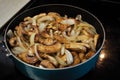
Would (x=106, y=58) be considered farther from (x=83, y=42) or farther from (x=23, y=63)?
(x=23, y=63)

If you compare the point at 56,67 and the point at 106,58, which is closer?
the point at 56,67

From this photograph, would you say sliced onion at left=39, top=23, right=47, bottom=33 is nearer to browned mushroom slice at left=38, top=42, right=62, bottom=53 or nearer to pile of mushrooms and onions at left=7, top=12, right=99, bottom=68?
pile of mushrooms and onions at left=7, top=12, right=99, bottom=68

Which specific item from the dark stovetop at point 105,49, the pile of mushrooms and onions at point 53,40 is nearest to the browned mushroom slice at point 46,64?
the pile of mushrooms and onions at point 53,40

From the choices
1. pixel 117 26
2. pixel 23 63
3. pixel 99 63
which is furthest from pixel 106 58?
pixel 23 63

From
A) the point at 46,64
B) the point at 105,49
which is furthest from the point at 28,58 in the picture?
the point at 105,49

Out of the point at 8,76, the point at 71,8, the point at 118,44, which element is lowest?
the point at 8,76

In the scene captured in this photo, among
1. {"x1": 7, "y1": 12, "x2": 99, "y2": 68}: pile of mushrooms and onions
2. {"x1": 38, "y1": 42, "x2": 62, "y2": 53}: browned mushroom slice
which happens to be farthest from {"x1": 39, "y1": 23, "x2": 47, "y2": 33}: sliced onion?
{"x1": 38, "y1": 42, "x2": 62, "y2": 53}: browned mushroom slice
